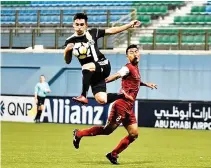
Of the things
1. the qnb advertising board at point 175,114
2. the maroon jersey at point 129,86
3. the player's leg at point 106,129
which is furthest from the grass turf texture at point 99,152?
the qnb advertising board at point 175,114

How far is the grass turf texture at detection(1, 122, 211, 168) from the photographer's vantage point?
11487mm

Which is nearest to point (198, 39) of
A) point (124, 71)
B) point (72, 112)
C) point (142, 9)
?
point (142, 9)

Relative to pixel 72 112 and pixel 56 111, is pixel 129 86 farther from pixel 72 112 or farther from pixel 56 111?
pixel 56 111

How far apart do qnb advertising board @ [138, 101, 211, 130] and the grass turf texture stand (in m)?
4.20

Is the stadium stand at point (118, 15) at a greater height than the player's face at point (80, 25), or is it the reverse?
the stadium stand at point (118, 15)

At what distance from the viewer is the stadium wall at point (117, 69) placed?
27797 millimetres

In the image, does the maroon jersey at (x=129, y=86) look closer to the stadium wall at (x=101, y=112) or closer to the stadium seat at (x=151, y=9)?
the stadium wall at (x=101, y=112)

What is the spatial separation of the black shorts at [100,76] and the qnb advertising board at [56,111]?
14.5 m

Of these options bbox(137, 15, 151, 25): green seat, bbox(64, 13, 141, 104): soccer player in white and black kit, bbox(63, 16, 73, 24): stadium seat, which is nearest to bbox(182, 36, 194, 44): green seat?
bbox(137, 15, 151, 25): green seat

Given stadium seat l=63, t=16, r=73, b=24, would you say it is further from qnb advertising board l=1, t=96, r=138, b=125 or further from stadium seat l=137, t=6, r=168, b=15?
qnb advertising board l=1, t=96, r=138, b=125

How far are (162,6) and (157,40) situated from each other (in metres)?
4.67

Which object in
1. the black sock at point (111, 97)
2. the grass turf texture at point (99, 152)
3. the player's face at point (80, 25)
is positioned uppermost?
the player's face at point (80, 25)

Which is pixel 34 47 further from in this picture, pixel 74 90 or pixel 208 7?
pixel 208 7

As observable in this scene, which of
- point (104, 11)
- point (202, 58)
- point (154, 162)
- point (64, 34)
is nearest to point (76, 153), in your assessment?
point (154, 162)
